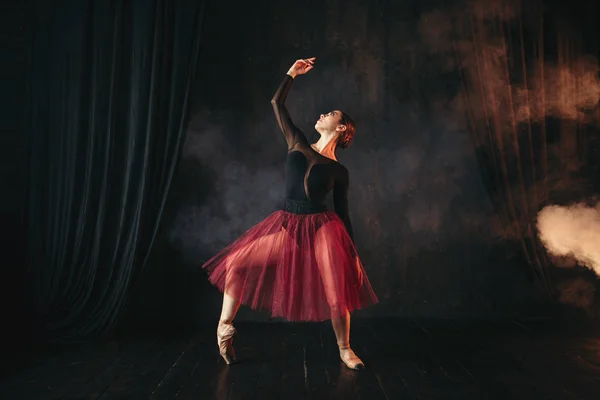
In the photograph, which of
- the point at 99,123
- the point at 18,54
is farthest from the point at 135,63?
the point at 18,54

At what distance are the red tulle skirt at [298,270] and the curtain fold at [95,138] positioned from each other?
961 millimetres

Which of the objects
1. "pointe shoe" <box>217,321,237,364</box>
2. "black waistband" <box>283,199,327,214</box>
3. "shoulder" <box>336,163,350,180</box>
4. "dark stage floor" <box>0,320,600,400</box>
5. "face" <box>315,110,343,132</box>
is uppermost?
"face" <box>315,110,343,132</box>

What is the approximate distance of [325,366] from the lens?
3.23 metres

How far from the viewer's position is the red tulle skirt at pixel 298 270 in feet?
10.3

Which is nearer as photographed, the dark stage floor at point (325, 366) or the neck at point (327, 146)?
the dark stage floor at point (325, 366)

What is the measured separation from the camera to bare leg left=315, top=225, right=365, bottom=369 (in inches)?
124

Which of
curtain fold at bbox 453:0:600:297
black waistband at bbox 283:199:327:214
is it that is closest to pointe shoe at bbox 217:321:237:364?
black waistband at bbox 283:199:327:214

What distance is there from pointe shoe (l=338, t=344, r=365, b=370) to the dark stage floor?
39 millimetres

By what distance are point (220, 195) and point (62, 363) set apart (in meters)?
1.61

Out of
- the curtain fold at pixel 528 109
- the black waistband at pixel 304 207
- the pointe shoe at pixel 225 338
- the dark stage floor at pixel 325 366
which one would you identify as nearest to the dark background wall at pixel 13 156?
the dark stage floor at pixel 325 366

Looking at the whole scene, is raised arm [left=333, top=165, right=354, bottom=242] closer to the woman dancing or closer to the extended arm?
the woman dancing

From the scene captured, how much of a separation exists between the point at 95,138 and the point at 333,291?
6.26 feet

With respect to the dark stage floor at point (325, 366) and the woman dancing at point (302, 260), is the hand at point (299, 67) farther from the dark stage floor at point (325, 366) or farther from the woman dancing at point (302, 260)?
the dark stage floor at point (325, 366)

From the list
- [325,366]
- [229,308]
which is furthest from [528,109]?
[229,308]
